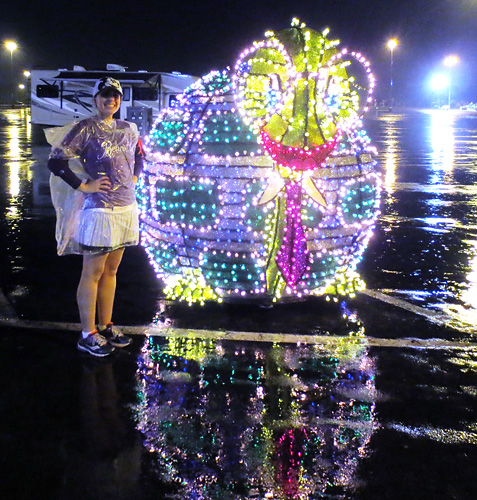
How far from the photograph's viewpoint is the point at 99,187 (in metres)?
4.31

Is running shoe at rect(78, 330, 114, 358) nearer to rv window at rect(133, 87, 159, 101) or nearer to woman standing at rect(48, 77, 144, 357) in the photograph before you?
woman standing at rect(48, 77, 144, 357)

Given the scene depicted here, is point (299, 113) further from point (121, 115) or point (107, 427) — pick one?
point (121, 115)

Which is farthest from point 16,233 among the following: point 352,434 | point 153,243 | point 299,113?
point 352,434

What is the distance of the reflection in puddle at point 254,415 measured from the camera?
3062 mm

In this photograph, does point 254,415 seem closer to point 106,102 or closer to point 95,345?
point 95,345

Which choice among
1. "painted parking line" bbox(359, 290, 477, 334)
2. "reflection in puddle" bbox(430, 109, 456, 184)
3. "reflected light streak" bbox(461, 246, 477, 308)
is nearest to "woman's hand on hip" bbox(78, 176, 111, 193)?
"painted parking line" bbox(359, 290, 477, 334)

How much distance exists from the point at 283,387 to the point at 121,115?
93.2 ft

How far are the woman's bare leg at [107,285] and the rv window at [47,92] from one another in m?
30.1

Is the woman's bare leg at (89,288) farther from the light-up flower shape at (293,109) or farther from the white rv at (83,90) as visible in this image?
the white rv at (83,90)

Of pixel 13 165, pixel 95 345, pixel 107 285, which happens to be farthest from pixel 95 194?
pixel 13 165

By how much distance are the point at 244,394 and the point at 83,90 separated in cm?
3068

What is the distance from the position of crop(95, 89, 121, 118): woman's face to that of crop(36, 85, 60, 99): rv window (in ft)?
99.0

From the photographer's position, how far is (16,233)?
8.47 m

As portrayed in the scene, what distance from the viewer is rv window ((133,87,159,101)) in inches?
1236
